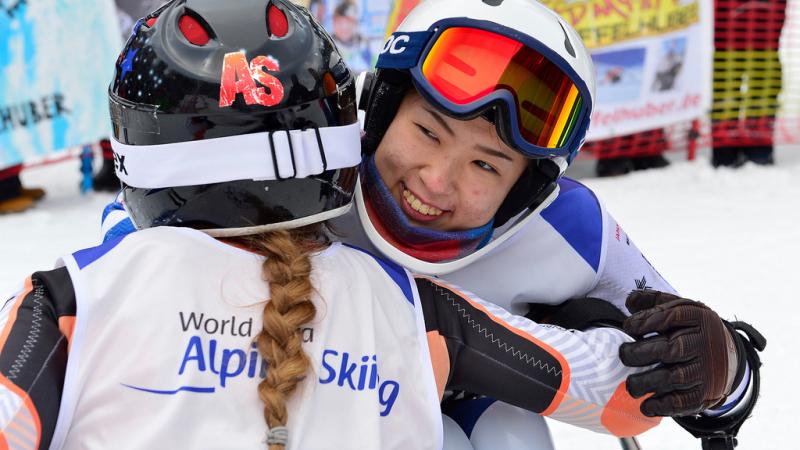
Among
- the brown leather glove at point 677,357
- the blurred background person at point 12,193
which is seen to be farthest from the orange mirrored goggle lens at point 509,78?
the blurred background person at point 12,193

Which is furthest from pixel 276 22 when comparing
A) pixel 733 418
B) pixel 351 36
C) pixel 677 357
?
pixel 351 36

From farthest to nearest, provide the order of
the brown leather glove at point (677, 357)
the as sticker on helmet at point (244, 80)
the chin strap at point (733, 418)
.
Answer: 1. the chin strap at point (733, 418)
2. the brown leather glove at point (677, 357)
3. the as sticker on helmet at point (244, 80)

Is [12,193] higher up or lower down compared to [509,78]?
lower down

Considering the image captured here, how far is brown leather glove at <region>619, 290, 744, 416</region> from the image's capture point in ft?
5.71

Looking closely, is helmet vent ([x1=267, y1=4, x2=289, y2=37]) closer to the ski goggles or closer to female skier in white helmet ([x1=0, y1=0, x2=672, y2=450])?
female skier in white helmet ([x1=0, y1=0, x2=672, y2=450])

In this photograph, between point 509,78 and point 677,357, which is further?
point 509,78

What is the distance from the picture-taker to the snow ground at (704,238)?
11.6ft

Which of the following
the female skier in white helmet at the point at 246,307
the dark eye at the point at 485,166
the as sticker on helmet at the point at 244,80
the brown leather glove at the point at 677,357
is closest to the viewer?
the female skier in white helmet at the point at 246,307

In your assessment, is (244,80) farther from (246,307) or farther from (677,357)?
(677,357)

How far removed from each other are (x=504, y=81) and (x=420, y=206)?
1.05 ft

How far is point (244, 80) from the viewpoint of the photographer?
5.35 ft

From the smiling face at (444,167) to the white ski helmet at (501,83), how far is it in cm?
4

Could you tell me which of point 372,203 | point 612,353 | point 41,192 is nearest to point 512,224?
point 372,203

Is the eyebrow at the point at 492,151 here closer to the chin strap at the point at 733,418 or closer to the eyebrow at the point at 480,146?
the eyebrow at the point at 480,146
